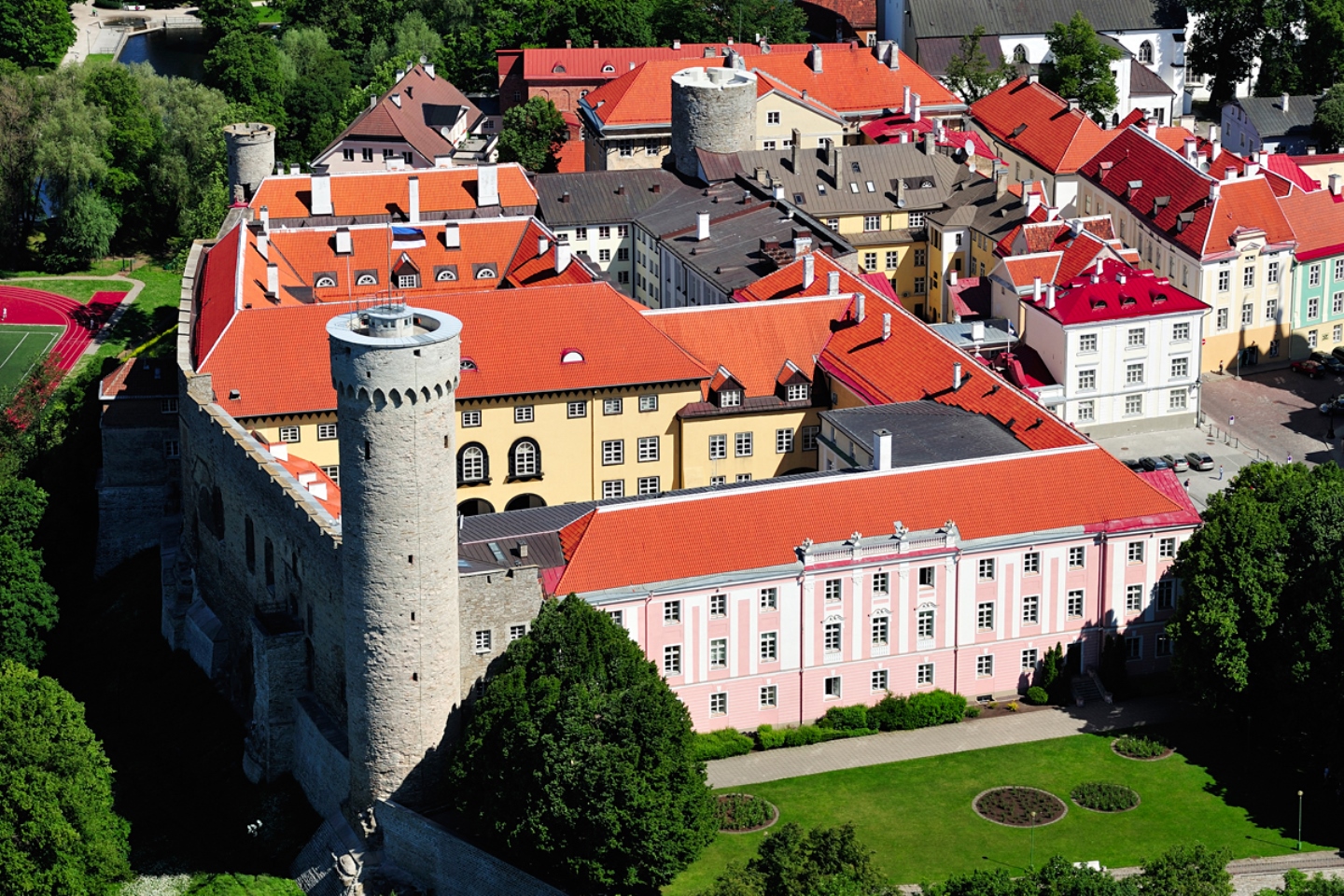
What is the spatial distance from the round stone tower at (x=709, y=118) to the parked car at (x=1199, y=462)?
42454mm

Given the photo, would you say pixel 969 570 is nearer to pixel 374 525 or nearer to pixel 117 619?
pixel 374 525

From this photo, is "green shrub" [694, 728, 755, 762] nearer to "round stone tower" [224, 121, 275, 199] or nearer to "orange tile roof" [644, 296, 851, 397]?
"orange tile roof" [644, 296, 851, 397]

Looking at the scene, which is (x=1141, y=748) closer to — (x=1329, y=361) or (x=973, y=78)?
(x=1329, y=361)

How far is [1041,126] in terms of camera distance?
177m

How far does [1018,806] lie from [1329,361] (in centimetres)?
6046

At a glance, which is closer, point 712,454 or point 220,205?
point 712,454

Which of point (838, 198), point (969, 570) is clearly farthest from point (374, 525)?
point (838, 198)

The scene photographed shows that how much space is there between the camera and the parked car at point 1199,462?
447 feet

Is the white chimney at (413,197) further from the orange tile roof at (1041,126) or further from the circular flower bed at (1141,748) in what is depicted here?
the circular flower bed at (1141,748)

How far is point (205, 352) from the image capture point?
4884 inches

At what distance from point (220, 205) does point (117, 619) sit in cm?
5652

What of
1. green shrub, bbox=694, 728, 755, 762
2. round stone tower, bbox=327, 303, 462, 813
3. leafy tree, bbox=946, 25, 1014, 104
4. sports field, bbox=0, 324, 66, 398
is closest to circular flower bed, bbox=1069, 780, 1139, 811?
green shrub, bbox=694, 728, 755, 762

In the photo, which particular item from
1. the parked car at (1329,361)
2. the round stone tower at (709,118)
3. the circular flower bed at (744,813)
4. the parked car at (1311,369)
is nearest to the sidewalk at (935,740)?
the circular flower bed at (744,813)

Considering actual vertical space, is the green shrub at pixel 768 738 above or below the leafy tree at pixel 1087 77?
below
